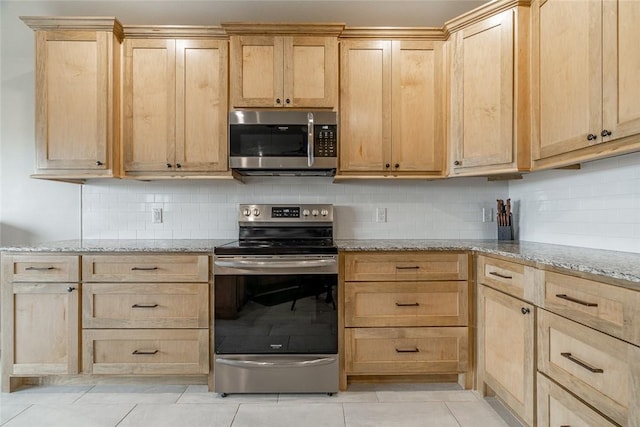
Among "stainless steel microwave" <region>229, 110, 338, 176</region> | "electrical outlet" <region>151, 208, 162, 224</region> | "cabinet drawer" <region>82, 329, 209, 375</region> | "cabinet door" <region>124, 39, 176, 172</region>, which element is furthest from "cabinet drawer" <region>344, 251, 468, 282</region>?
"electrical outlet" <region>151, 208, 162, 224</region>

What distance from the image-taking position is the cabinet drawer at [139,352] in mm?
2172

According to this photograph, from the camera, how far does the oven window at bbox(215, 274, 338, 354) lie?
215 centimetres

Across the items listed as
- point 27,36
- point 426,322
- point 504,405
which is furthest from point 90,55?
point 504,405

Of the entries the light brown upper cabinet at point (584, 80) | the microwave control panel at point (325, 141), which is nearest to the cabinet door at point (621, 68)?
the light brown upper cabinet at point (584, 80)

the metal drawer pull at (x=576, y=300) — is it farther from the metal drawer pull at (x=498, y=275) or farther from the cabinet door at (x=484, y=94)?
the cabinet door at (x=484, y=94)

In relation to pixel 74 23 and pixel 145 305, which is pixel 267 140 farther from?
pixel 74 23

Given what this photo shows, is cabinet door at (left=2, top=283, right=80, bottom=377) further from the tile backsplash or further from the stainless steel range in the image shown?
the stainless steel range

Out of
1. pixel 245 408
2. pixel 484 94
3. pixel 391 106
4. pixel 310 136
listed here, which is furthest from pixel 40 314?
pixel 484 94

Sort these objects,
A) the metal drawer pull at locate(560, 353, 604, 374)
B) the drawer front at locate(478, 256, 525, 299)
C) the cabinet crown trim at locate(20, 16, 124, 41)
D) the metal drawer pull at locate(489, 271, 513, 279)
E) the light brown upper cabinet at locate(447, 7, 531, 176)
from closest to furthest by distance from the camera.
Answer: the metal drawer pull at locate(560, 353, 604, 374) < the drawer front at locate(478, 256, 525, 299) < the metal drawer pull at locate(489, 271, 513, 279) < the light brown upper cabinet at locate(447, 7, 531, 176) < the cabinet crown trim at locate(20, 16, 124, 41)

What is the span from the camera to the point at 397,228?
2828 millimetres

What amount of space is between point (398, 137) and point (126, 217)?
84.8 inches

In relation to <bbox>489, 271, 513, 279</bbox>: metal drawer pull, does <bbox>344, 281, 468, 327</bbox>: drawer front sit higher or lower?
lower

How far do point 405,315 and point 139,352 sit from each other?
5.39ft

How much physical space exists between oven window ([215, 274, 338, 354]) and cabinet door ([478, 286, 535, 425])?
89cm
